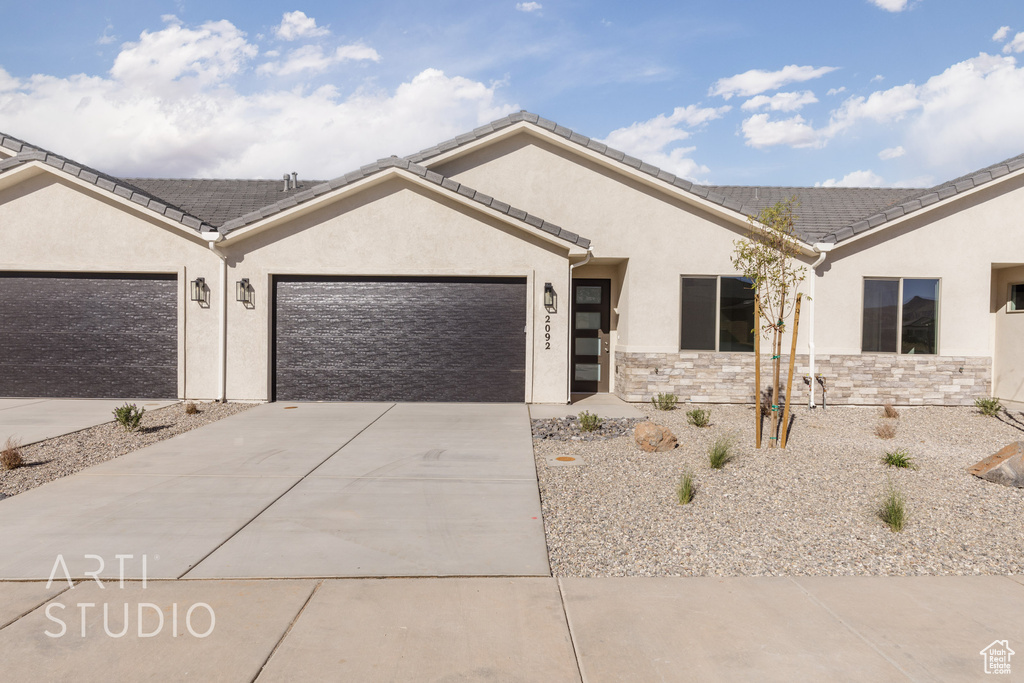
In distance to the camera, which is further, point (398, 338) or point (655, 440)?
point (398, 338)

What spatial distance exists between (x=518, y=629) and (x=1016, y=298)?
1363 cm

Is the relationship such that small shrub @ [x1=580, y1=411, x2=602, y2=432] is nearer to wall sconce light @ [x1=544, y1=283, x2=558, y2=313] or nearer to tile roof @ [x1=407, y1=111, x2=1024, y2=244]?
wall sconce light @ [x1=544, y1=283, x2=558, y2=313]

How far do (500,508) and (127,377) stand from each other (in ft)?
32.1

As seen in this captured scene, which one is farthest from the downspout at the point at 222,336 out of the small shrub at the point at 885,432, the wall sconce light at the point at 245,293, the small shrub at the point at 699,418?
the small shrub at the point at 885,432

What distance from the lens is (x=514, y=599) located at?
12.6 ft

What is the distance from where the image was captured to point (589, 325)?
45.1 ft

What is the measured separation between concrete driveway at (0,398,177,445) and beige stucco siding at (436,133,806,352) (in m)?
7.78

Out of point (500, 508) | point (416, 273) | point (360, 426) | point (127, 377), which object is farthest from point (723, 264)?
point (127, 377)

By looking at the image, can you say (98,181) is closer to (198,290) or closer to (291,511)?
(198,290)

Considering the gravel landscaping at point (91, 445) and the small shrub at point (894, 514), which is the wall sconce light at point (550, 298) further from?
the small shrub at point (894, 514)

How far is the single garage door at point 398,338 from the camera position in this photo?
11945 mm

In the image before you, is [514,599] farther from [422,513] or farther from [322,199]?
[322,199]

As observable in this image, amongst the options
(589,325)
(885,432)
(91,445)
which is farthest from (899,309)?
(91,445)

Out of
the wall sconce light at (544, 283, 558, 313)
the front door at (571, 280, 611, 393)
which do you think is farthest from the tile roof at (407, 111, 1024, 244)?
the wall sconce light at (544, 283, 558, 313)
